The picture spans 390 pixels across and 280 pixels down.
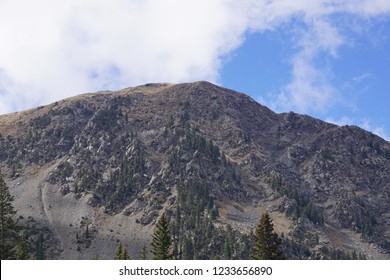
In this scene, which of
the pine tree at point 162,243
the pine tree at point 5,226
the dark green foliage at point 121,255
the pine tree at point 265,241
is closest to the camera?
the pine tree at point 265,241

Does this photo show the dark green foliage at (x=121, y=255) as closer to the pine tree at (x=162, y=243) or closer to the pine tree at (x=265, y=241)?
the pine tree at (x=162, y=243)

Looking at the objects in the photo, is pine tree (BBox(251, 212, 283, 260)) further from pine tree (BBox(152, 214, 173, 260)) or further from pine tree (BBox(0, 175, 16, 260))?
pine tree (BBox(0, 175, 16, 260))

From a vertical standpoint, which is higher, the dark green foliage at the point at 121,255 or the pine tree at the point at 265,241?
the dark green foliage at the point at 121,255

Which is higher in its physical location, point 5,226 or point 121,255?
point 5,226

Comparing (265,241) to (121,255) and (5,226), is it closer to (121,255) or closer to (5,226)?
(121,255)

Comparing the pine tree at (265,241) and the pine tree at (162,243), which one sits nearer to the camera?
the pine tree at (265,241)

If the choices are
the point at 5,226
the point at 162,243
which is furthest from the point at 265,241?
the point at 5,226

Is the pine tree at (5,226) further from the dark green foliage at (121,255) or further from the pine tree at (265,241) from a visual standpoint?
the pine tree at (265,241)

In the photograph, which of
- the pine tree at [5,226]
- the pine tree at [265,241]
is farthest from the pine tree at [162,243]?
the pine tree at [5,226]

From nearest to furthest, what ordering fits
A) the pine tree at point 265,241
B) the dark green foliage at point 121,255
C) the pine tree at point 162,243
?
the pine tree at point 265,241 → the pine tree at point 162,243 → the dark green foliage at point 121,255
